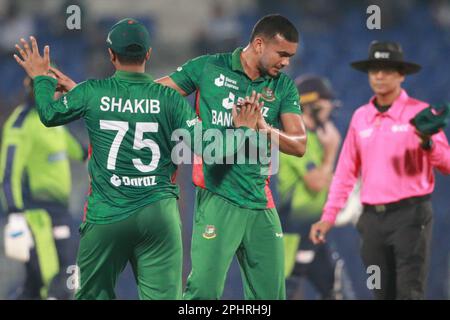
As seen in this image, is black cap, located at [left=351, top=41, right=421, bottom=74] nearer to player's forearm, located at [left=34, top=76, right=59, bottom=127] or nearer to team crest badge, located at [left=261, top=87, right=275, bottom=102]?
team crest badge, located at [left=261, top=87, right=275, bottom=102]

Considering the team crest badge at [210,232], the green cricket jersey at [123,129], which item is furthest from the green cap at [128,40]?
the team crest badge at [210,232]

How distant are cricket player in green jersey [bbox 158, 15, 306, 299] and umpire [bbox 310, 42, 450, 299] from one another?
3.00ft

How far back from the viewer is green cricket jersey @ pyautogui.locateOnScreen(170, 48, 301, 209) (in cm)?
476

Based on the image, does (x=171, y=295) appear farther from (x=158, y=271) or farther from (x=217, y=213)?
(x=217, y=213)

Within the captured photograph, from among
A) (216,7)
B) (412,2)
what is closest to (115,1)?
(216,7)

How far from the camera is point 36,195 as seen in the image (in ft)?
22.5

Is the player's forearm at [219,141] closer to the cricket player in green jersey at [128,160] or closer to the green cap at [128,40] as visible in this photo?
the cricket player in green jersey at [128,160]

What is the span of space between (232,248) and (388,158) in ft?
4.52

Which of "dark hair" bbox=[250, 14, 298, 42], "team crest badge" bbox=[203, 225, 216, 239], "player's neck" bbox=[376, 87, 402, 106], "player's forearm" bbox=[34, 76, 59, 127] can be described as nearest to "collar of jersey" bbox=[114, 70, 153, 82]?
"player's forearm" bbox=[34, 76, 59, 127]

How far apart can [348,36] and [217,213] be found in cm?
408

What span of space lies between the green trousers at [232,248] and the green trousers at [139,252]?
20 centimetres

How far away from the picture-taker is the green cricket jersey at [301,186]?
23.0ft

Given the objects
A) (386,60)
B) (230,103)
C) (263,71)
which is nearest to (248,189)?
(230,103)

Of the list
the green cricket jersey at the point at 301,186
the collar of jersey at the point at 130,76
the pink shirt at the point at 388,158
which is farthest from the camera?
the green cricket jersey at the point at 301,186
